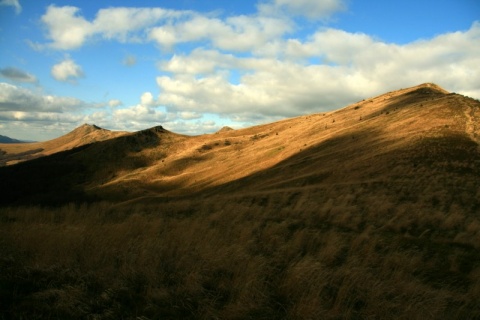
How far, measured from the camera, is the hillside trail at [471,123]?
26891 mm

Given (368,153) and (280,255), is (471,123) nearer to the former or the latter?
(368,153)

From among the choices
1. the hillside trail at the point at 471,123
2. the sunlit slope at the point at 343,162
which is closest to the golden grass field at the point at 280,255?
the sunlit slope at the point at 343,162

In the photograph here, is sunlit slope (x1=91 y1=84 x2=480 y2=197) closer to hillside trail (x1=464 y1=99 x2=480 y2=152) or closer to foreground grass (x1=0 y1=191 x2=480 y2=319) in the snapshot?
hillside trail (x1=464 y1=99 x2=480 y2=152)

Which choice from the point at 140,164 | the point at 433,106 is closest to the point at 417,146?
the point at 433,106

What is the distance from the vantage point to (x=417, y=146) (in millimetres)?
27078

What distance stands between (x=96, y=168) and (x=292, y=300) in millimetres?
82330

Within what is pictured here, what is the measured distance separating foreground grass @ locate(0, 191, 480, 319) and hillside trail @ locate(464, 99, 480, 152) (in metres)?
21.3

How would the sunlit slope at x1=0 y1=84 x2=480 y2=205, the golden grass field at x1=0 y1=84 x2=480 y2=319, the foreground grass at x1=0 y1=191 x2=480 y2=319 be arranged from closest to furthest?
1. the foreground grass at x1=0 y1=191 x2=480 y2=319
2. the golden grass field at x1=0 y1=84 x2=480 y2=319
3. the sunlit slope at x1=0 y1=84 x2=480 y2=205

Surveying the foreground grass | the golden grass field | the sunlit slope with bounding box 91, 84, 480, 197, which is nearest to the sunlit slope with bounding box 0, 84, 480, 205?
the sunlit slope with bounding box 91, 84, 480, 197

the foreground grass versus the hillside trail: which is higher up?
the hillside trail

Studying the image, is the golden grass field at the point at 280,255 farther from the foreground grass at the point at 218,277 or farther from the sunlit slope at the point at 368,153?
the sunlit slope at the point at 368,153

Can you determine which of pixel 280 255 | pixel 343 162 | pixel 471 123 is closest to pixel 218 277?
pixel 280 255

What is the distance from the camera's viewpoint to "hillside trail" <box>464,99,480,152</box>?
88.2 feet

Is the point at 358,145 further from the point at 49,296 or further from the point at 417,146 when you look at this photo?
the point at 49,296
